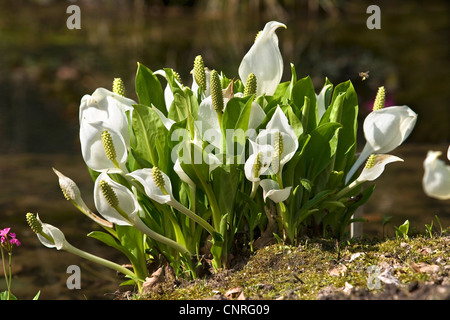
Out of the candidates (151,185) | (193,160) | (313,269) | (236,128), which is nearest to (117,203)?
(151,185)

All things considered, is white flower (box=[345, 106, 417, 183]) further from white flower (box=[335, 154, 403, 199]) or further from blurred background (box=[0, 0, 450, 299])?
blurred background (box=[0, 0, 450, 299])

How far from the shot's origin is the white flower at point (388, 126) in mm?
1543

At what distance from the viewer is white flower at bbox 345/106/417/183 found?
154 centimetres

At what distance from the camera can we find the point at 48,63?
716 centimetres

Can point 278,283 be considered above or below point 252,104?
below

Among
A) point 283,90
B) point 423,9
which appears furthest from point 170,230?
point 423,9

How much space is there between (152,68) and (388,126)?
475cm

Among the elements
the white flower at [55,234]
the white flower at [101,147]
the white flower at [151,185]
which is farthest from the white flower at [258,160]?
the white flower at [55,234]

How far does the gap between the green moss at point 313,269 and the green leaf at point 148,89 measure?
46cm

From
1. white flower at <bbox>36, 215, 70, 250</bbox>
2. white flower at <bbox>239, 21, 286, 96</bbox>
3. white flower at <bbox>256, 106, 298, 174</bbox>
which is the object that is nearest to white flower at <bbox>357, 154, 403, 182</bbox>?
white flower at <bbox>256, 106, 298, 174</bbox>

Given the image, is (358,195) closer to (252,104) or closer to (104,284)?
(252,104)

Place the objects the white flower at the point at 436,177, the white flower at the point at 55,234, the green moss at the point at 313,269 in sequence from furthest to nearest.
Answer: the white flower at the point at 55,234, the green moss at the point at 313,269, the white flower at the point at 436,177

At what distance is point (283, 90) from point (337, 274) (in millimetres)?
538

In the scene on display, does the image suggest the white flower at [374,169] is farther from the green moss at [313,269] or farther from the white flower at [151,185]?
the white flower at [151,185]
